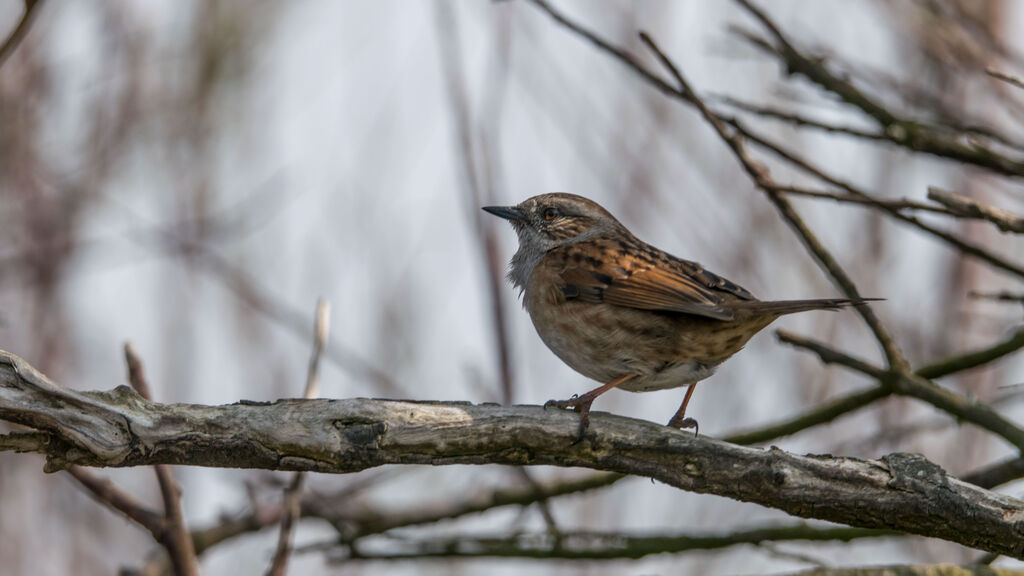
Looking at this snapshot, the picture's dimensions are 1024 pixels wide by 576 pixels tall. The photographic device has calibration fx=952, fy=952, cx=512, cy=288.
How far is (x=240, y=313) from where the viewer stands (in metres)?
8.59

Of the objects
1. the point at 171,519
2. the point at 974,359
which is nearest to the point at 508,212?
the point at 974,359

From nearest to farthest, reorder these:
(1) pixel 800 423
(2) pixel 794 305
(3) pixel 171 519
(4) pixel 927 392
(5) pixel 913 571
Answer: (5) pixel 913 571, (3) pixel 171 519, (4) pixel 927 392, (2) pixel 794 305, (1) pixel 800 423

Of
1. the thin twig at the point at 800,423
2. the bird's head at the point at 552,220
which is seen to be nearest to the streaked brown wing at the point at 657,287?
the thin twig at the point at 800,423

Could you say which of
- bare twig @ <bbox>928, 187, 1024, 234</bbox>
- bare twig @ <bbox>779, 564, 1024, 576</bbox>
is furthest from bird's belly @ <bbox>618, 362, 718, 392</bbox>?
bare twig @ <bbox>928, 187, 1024, 234</bbox>

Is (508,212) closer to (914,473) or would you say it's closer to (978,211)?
(978,211)

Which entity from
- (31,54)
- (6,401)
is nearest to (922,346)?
(6,401)

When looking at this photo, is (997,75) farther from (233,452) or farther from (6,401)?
(6,401)

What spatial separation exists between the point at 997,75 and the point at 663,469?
161 cm

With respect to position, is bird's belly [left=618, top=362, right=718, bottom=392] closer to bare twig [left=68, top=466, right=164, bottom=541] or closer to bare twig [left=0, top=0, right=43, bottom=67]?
bare twig [left=68, top=466, right=164, bottom=541]

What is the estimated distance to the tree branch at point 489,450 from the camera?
7.96ft

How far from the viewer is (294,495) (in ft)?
12.0

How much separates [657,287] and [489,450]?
179 cm

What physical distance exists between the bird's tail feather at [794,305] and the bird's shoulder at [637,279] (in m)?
0.12

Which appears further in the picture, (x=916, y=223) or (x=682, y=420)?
(x=682, y=420)
